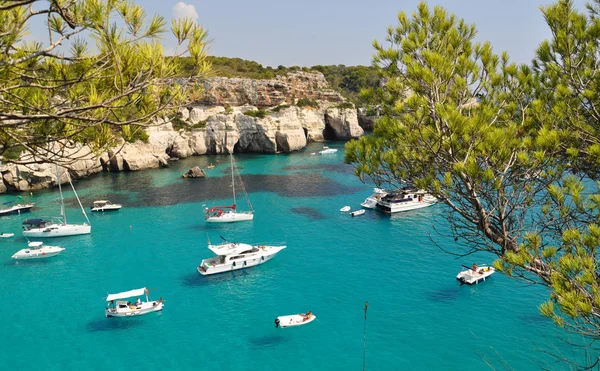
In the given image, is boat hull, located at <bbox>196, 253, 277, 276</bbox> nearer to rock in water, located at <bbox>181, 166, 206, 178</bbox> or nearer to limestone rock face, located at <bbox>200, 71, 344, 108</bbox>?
rock in water, located at <bbox>181, 166, 206, 178</bbox>

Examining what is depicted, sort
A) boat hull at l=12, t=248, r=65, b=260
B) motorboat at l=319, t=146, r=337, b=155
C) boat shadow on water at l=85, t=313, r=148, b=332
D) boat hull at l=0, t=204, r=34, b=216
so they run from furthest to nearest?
motorboat at l=319, t=146, r=337, b=155 < boat hull at l=0, t=204, r=34, b=216 < boat hull at l=12, t=248, r=65, b=260 < boat shadow on water at l=85, t=313, r=148, b=332

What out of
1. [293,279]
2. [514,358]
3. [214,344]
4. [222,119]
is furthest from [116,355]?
[222,119]

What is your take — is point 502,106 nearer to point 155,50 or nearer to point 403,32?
point 403,32

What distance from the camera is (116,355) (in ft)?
72.1

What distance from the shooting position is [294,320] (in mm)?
23766

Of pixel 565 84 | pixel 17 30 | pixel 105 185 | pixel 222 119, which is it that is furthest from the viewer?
pixel 222 119

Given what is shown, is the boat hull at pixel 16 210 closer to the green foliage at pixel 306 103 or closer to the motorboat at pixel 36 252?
the motorboat at pixel 36 252

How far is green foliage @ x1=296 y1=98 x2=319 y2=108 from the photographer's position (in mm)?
100812

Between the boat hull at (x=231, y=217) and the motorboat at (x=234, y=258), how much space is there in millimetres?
9548

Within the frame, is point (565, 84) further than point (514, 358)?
No

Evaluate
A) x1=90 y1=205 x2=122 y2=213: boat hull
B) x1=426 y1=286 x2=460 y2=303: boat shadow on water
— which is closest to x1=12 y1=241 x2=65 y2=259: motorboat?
x1=90 y1=205 x2=122 y2=213: boat hull

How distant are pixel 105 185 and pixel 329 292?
148 ft

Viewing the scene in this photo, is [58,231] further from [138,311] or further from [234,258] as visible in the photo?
[234,258]

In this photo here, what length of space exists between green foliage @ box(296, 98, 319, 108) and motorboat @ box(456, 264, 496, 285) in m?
76.4
